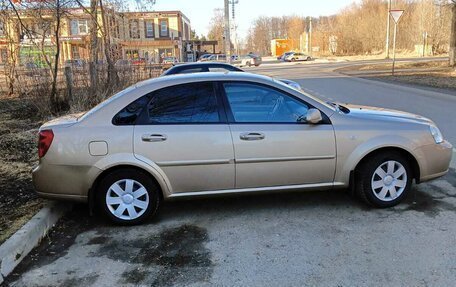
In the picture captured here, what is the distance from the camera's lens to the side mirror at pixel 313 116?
4641 millimetres

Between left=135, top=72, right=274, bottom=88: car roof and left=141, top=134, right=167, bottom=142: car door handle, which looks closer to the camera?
left=141, top=134, right=167, bottom=142: car door handle

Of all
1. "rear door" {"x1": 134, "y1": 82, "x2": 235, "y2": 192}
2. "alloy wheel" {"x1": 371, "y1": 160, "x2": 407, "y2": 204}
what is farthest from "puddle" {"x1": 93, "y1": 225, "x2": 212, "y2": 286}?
"alloy wheel" {"x1": 371, "y1": 160, "x2": 407, "y2": 204}

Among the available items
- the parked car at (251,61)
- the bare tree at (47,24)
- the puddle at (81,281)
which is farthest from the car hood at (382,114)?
the parked car at (251,61)

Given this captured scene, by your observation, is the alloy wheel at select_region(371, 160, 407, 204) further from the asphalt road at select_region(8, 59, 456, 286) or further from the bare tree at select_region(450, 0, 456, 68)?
the bare tree at select_region(450, 0, 456, 68)

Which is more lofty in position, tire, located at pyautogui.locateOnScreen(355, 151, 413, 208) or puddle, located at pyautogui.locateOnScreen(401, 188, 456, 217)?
tire, located at pyautogui.locateOnScreen(355, 151, 413, 208)

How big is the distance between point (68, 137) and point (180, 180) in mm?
1207

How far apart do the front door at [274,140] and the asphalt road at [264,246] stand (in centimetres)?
46

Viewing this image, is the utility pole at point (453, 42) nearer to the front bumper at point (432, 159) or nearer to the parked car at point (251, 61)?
the parked car at point (251, 61)

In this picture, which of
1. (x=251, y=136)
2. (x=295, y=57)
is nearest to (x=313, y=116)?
(x=251, y=136)

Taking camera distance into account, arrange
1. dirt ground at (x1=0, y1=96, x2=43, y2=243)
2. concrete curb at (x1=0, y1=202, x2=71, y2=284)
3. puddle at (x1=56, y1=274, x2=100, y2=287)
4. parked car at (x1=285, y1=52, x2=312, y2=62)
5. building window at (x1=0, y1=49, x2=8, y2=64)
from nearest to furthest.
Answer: puddle at (x1=56, y1=274, x2=100, y2=287), concrete curb at (x1=0, y1=202, x2=71, y2=284), dirt ground at (x1=0, y1=96, x2=43, y2=243), building window at (x1=0, y1=49, x2=8, y2=64), parked car at (x1=285, y1=52, x2=312, y2=62)

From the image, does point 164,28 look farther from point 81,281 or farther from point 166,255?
point 81,281

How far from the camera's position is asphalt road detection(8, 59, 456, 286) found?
11.6 ft

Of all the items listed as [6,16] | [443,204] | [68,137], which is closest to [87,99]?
[6,16]

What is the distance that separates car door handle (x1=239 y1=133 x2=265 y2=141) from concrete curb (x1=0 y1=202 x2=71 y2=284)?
86.5 inches
